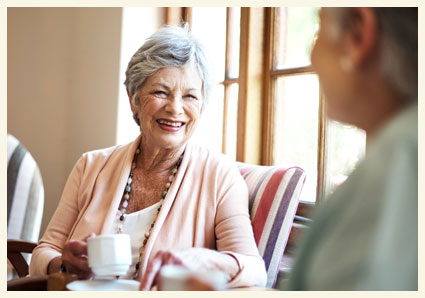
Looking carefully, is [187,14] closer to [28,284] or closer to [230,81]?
[230,81]

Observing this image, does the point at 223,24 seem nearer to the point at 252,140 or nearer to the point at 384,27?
the point at 252,140

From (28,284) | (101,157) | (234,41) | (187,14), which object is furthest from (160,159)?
(187,14)

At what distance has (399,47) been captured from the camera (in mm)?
632

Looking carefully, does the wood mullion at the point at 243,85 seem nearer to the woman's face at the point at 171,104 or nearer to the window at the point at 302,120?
the window at the point at 302,120

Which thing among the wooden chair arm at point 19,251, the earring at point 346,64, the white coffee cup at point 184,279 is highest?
the earring at point 346,64

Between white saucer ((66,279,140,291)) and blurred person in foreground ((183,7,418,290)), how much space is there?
539 mm

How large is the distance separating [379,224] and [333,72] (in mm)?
203

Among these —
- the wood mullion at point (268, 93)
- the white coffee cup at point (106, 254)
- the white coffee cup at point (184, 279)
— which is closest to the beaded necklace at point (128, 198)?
the white coffee cup at point (106, 254)

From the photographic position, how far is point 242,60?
7.91 ft

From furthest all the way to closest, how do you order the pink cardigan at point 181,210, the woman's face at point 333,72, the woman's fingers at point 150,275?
1. the pink cardigan at point 181,210
2. the woman's fingers at point 150,275
3. the woman's face at point 333,72

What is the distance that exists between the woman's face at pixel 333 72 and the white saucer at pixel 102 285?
676 millimetres

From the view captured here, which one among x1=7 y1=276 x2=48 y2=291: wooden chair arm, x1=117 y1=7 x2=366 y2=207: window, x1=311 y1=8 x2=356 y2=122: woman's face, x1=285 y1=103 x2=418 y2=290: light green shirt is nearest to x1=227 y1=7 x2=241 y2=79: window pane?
x1=117 y1=7 x2=366 y2=207: window

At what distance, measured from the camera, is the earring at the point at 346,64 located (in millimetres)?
639
